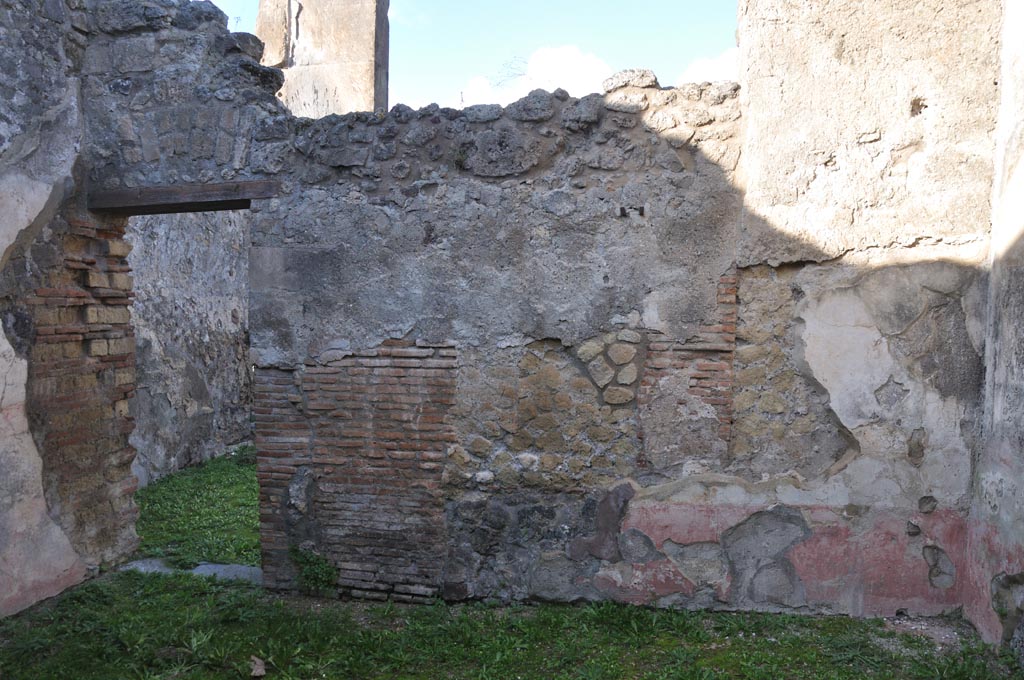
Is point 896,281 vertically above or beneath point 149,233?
beneath

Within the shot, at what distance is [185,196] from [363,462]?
1745 millimetres

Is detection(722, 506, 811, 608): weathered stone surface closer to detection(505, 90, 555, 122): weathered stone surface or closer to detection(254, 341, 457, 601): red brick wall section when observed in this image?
detection(254, 341, 457, 601): red brick wall section

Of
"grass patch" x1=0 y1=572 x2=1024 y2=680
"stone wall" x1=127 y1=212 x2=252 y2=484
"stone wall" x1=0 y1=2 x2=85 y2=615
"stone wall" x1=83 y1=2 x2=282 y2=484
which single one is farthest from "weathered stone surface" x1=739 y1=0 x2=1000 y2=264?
"stone wall" x1=127 y1=212 x2=252 y2=484

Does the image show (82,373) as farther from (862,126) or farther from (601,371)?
(862,126)

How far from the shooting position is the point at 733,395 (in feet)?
11.4

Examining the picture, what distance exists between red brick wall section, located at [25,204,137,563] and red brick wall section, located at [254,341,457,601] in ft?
3.78

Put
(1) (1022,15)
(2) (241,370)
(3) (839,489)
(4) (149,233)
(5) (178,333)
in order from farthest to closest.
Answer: (2) (241,370), (5) (178,333), (4) (149,233), (3) (839,489), (1) (1022,15)

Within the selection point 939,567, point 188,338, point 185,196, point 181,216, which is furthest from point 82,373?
point 939,567

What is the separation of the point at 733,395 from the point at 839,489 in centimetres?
64

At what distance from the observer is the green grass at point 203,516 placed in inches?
182

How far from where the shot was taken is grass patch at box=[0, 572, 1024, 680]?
118 inches

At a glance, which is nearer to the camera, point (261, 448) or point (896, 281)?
point (896, 281)

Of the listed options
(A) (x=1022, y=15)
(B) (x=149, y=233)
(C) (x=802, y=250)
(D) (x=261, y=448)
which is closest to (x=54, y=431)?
(D) (x=261, y=448)

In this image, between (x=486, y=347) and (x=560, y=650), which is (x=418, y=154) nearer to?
(x=486, y=347)
